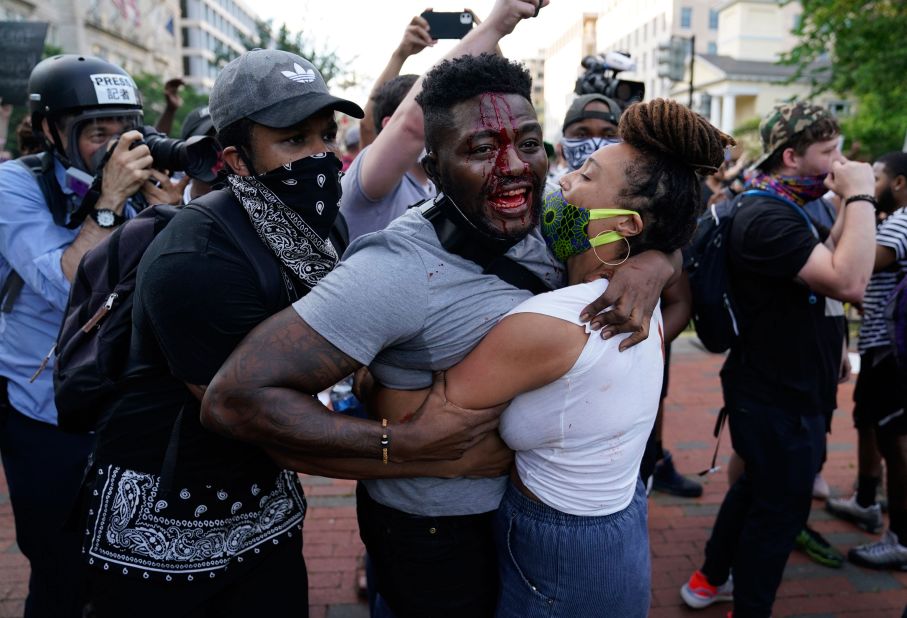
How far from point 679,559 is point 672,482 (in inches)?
32.2

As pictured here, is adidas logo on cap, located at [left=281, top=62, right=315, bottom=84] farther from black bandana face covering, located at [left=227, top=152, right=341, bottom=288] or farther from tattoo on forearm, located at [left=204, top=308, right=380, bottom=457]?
tattoo on forearm, located at [left=204, top=308, right=380, bottom=457]

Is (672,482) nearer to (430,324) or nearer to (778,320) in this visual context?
(778,320)

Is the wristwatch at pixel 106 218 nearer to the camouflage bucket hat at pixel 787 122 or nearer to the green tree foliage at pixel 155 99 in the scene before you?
the camouflage bucket hat at pixel 787 122

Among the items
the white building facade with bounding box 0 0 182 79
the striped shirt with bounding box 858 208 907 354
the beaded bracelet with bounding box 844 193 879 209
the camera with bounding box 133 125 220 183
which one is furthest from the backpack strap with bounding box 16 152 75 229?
the white building facade with bounding box 0 0 182 79

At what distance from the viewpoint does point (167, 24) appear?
198ft

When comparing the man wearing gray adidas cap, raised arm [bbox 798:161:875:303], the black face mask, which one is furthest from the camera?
the black face mask

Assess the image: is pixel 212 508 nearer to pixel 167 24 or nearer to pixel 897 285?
pixel 897 285

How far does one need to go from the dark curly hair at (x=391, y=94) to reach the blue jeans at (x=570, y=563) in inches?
82.3

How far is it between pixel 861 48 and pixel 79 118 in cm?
1763

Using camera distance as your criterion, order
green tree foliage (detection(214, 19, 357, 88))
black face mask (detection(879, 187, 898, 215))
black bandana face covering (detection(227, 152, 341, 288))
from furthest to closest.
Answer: green tree foliage (detection(214, 19, 357, 88)), black face mask (detection(879, 187, 898, 215)), black bandana face covering (detection(227, 152, 341, 288))

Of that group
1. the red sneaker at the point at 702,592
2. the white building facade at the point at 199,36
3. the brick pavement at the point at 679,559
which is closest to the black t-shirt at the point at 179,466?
the brick pavement at the point at 679,559

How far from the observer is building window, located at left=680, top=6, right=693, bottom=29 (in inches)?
2645

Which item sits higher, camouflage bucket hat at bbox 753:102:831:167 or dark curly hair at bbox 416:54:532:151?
dark curly hair at bbox 416:54:532:151

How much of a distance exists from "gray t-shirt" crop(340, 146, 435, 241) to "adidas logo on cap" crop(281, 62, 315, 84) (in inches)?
30.1
